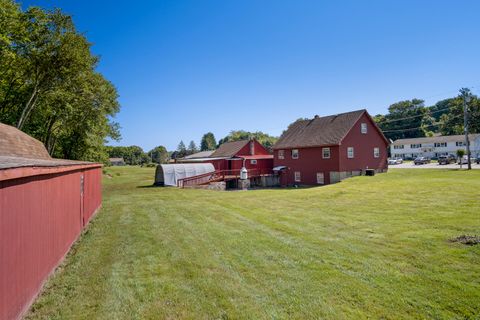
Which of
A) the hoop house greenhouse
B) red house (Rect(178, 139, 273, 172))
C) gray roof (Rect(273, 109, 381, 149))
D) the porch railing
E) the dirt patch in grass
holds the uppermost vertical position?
gray roof (Rect(273, 109, 381, 149))

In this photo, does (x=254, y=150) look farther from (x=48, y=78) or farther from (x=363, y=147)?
(x=48, y=78)

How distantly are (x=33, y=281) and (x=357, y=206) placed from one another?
12.8 metres

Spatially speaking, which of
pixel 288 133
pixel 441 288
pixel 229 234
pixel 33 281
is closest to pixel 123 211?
pixel 229 234

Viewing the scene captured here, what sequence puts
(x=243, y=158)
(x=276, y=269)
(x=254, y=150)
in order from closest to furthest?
1. (x=276, y=269)
2. (x=243, y=158)
3. (x=254, y=150)

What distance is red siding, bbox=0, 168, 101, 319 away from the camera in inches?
151

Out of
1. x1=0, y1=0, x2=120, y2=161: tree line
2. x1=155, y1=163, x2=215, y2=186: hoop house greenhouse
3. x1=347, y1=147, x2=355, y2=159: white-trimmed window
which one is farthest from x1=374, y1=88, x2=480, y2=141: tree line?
x1=0, y1=0, x2=120, y2=161: tree line

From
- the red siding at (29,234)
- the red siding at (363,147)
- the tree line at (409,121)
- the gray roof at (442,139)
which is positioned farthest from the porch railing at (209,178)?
the tree line at (409,121)

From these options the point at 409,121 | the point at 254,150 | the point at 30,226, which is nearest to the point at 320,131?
the point at 254,150

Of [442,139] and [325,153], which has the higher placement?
[442,139]

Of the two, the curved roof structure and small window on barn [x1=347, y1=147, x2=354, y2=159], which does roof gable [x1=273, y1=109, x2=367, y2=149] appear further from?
the curved roof structure

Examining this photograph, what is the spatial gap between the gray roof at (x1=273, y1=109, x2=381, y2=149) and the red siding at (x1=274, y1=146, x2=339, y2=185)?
2.88 ft

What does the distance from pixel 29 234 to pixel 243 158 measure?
35.6 meters

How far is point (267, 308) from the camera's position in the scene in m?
4.57

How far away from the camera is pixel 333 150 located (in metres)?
30.9
